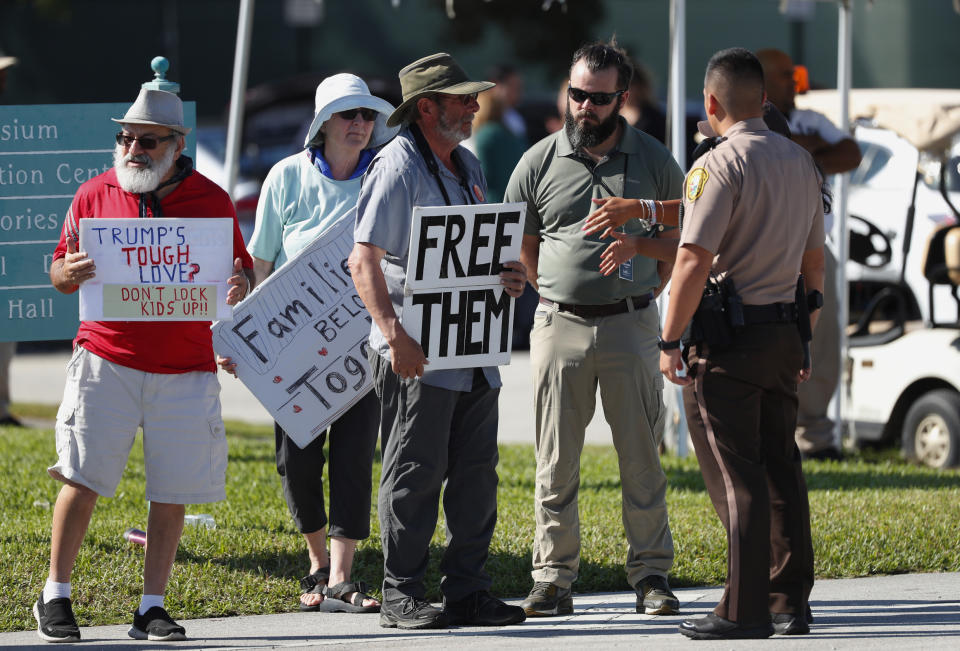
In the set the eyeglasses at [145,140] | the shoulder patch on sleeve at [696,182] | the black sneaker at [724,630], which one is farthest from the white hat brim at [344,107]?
the black sneaker at [724,630]

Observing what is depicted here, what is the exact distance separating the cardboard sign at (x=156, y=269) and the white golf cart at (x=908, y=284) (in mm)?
5304

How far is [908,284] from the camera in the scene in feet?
32.4

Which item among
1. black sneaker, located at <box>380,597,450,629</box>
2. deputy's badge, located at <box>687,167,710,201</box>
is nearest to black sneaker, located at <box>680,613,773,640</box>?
black sneaker, located at <box>380,597,450,629</box>

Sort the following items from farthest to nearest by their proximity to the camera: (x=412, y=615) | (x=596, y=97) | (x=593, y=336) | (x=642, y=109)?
(x=642, y=109) < (x=593, y=336) < (x=596, y=97) < (x=412, y=615)

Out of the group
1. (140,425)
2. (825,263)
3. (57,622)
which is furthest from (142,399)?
(825,263)

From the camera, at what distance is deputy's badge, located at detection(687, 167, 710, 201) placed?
209 inches

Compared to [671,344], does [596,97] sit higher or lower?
higher

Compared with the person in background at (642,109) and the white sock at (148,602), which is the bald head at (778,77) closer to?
the person in background at (642,109)

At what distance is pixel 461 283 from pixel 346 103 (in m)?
1.02

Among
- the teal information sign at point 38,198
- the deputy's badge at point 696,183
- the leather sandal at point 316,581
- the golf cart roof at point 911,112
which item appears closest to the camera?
the deputy's badge at point 696,183

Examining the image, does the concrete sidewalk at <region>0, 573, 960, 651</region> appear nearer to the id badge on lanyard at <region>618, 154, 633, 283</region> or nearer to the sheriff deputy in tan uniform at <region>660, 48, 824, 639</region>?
the sheriff deputy in tan uniform at <region>660, 48, 824, 639</region>

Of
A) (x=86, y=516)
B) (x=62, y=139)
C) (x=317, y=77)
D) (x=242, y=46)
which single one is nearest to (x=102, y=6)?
(x=317, y=77)

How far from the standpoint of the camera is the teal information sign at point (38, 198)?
22.0ft

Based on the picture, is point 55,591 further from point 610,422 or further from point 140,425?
point 610,422
